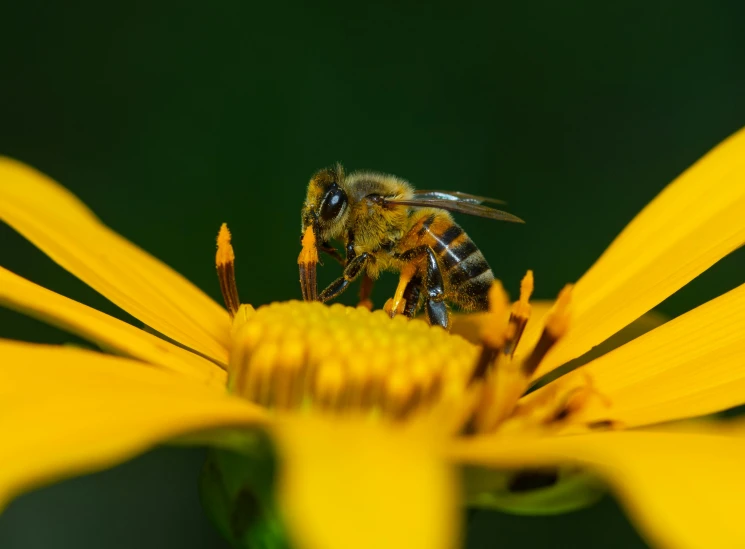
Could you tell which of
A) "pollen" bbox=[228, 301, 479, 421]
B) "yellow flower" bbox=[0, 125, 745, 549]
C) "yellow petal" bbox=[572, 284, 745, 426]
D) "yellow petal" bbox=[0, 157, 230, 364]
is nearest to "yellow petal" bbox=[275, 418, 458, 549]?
A: "yellow flower" bbox=[0, 125, 745, 549]

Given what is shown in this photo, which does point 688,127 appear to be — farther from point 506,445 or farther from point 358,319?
point 506,445

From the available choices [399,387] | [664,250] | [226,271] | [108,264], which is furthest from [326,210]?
[399,387]

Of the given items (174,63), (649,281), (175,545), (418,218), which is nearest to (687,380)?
(649,281)

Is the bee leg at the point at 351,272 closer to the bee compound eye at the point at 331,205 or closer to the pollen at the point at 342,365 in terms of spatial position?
the bee compound eye at the point at 331,205

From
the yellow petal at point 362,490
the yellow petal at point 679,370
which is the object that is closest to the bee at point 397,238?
the yellow petal at point 679,370

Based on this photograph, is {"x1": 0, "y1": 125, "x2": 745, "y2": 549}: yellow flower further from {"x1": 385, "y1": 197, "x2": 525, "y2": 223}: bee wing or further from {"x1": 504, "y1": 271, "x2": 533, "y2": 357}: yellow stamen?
{"x1": 385, "y1": 197, "x2": 525, "y2": 223}: bee wing
